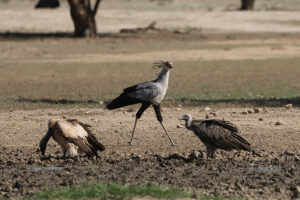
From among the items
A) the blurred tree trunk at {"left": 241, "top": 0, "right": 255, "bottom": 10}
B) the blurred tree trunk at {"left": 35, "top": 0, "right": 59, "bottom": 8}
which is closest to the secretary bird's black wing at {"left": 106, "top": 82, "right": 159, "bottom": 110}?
the blurred tree trunk at {"left": 241, "top": 0, "right": 255, "bottom": 10}

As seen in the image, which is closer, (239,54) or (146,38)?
(239,54)

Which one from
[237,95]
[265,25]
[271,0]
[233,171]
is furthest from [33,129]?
[271,0]

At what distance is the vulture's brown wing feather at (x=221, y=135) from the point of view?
8664 millimetres

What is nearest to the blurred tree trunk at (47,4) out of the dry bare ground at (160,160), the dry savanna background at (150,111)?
the dry savanna background at (150,111)

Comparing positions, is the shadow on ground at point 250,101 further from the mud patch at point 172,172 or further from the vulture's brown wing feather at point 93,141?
the vulture's brown wing feather at point 93,141

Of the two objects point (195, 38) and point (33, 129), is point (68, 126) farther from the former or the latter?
point (195, 38)

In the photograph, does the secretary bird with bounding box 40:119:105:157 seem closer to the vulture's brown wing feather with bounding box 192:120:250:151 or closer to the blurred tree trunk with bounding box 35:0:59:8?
the vulture's brown wing feather with bounding box 192:120:250:151

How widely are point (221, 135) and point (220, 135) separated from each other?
0.01 m

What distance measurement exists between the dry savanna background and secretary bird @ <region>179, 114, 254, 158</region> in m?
0.24

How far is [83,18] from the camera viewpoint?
104 feet

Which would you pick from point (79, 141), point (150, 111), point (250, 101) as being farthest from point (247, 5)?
point (79, 141)

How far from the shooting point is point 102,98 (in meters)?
15.5

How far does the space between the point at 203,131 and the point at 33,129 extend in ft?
12.5

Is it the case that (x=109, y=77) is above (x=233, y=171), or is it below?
below
